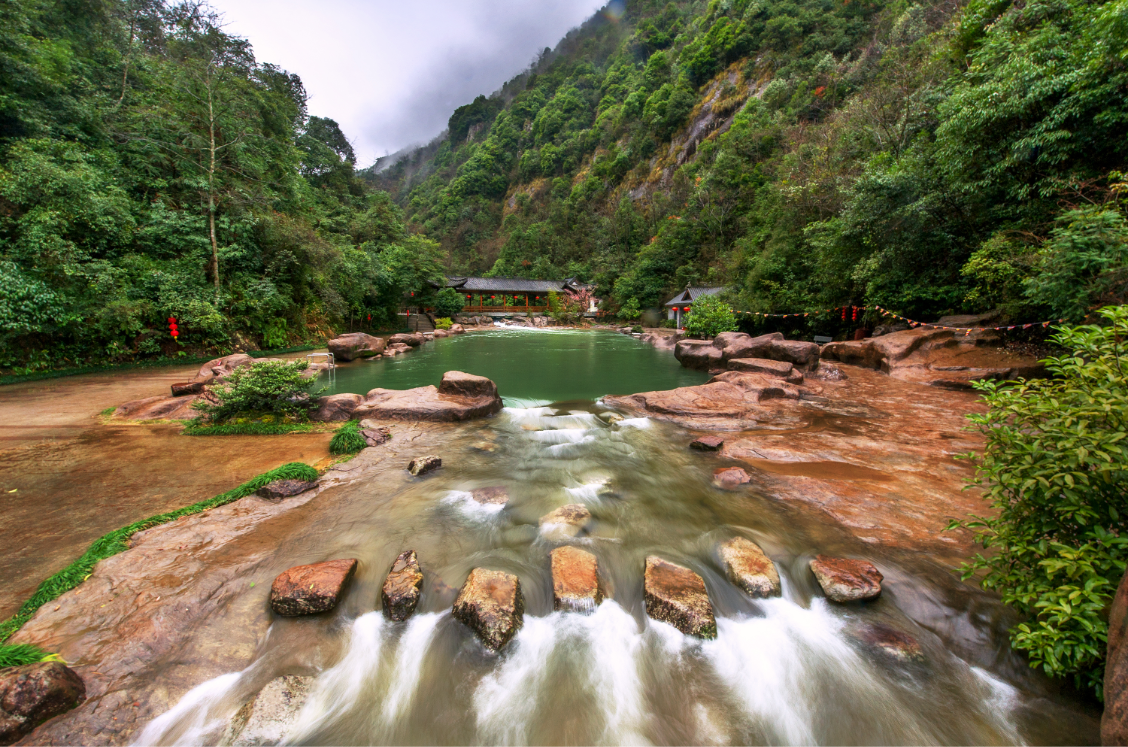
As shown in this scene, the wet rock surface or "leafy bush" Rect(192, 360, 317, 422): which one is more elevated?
"leafy bush" Rect(192, 360, 317, 422)

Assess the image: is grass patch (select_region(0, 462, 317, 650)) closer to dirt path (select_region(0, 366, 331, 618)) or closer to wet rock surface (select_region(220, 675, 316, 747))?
dirt path (select_region(0, 366, 331, 618))

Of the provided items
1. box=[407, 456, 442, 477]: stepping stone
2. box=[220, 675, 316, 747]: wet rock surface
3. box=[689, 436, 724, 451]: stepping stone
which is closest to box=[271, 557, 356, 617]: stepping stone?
box=[220, 675, 316, 747]: wet rock surface

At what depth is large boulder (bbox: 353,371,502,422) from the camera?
24.6 ft

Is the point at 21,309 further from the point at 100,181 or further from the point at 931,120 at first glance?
the point at 931,120

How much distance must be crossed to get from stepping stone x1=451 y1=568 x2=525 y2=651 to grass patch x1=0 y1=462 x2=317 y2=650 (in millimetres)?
2490

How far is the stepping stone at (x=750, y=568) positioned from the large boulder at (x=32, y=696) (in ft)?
13.5

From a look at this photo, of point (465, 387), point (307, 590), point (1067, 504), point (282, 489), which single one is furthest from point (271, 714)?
point (465, 387)

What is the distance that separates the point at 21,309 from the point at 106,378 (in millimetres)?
2061

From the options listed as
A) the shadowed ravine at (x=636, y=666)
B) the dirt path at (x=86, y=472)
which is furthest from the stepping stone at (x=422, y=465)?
the dirt path at (x=86, y=472)

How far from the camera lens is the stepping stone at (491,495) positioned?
4581mm

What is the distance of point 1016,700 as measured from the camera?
2277mm

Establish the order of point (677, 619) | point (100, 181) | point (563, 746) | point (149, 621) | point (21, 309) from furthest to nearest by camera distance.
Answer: point (100, 181) → point (21, 309) → point (677, 619) → point (149, 621) → point (563, 746)

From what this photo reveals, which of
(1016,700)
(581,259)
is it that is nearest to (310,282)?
(1016,700)

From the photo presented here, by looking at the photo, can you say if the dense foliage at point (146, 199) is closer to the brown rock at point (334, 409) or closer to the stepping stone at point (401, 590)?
the brown rock at point (334, 409)
